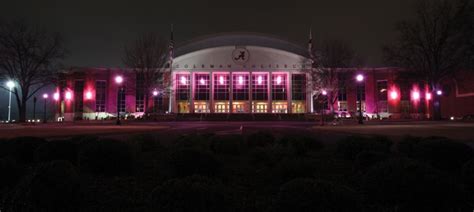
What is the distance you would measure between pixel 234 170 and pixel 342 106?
2461 inches

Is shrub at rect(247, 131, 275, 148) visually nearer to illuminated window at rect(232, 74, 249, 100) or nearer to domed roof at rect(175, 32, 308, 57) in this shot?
illuminated window at rect(232, 74, 249, 100)

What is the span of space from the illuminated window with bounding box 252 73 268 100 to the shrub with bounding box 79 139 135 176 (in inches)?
2310

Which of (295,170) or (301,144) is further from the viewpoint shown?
(301,144)

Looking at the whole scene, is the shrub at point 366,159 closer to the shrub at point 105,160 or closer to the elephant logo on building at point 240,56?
the shrub at point 105,160

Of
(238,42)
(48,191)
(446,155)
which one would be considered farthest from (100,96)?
(446,155)

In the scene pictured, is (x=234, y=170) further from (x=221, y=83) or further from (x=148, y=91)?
(x=221, y=83)

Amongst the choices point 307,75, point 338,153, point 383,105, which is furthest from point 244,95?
point 338,153

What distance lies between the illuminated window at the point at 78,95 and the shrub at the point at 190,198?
68247 millimetres

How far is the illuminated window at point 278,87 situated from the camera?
6575cm

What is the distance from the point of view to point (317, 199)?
347 centimetres

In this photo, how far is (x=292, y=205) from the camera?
11.5 ft

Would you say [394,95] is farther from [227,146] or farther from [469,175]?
[469,175]

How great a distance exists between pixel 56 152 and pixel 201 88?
57.6 m

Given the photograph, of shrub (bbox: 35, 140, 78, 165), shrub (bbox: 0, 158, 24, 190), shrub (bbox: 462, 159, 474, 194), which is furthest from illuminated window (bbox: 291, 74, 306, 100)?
shrub (bbox: 0, 158, 24, 190)
